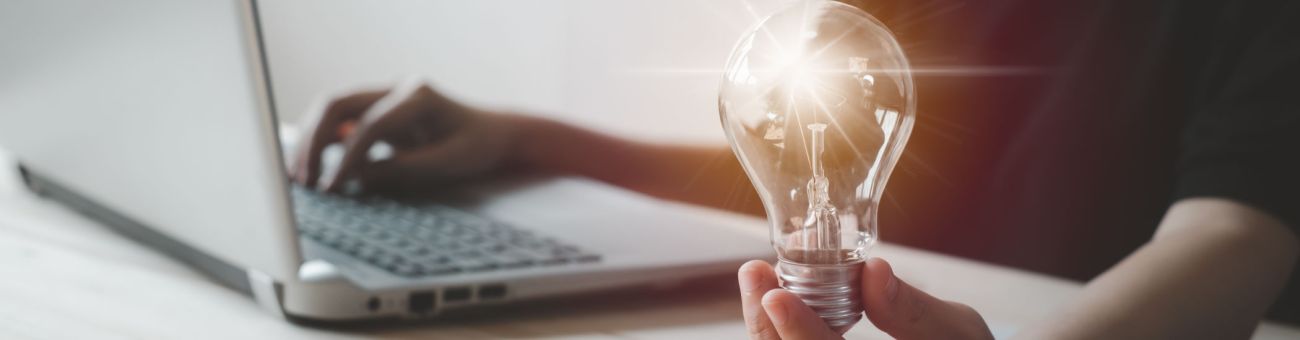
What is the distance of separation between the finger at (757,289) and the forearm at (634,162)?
522 mm

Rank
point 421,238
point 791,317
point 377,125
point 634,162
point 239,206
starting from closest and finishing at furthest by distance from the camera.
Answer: point 791,317, point 239,206, point 421,238, point 377,125, point 634,162

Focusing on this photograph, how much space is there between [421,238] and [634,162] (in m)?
0.36

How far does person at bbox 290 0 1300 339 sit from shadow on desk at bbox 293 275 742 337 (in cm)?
18

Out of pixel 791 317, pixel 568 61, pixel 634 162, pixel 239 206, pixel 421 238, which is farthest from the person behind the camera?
pixel 568 61

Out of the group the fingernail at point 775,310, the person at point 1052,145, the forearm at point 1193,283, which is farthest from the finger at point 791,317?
the person at point 1052,145

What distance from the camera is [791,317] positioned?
220 millimetres

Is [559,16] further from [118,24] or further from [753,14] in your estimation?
[118,24]

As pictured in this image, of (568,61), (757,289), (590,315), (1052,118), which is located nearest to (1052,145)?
(1052,118)

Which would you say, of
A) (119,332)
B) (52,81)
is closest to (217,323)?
(119,332)

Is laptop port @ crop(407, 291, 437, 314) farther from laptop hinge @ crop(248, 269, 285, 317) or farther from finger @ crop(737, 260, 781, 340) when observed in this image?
finger @ crop(737, 260, 781, 340)

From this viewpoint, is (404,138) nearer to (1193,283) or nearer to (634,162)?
(634,162)

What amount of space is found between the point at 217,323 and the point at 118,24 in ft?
0.38

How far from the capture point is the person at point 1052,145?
1.62 ft

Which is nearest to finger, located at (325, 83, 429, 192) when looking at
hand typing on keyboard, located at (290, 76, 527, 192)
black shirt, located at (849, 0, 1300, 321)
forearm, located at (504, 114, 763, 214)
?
hand typing on keyboard, located at (290, 76, 527, 192)
